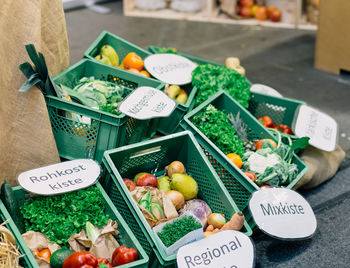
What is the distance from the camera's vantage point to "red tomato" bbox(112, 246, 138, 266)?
1977 mm

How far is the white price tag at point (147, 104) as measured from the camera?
8.34 ft

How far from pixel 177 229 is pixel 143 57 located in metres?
1.66

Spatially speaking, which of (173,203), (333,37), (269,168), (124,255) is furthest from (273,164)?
(333,37)

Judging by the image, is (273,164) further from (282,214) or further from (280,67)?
(280,67)

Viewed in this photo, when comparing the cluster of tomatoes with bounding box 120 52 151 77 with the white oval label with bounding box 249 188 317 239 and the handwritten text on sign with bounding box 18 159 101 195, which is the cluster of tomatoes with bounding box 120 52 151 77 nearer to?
the handwritten text on sign with bounding box 18 159 101 195

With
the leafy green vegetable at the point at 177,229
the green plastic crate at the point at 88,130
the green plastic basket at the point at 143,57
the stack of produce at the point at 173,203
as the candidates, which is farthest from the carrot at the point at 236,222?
the green plastic basket at the point at 143,57

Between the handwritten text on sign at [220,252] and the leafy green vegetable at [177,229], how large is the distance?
70 millimetres

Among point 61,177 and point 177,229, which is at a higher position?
point 61,177

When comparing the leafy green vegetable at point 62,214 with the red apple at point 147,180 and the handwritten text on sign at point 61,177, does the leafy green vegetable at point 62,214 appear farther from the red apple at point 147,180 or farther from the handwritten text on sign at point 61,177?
the red apple at point 147,180

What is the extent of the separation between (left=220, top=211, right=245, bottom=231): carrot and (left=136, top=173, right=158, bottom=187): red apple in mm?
487

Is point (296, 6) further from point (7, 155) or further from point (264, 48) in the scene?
point (7, 155)

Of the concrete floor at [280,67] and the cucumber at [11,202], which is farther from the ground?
the cucumber at [11,202]

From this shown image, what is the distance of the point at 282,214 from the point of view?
249 centimetres

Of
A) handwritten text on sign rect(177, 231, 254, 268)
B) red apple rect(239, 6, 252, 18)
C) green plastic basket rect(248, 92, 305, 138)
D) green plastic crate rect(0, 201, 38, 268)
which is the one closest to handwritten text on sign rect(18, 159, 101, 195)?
green plastic crate rect(0, 201, 38, 268)
